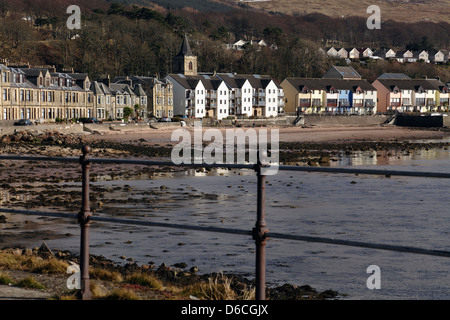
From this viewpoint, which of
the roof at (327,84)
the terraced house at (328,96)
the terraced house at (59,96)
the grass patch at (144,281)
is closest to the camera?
the grass patch at (144,281)

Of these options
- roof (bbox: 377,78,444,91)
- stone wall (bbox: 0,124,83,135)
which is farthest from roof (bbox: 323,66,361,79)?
stone wall (bbox: 0,124,83,135)

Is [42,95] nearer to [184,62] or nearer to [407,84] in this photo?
[184,62]

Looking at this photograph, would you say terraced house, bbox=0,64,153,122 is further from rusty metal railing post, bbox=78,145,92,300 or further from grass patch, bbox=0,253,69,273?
rusty metal railing post, bbox=78,145,92,300

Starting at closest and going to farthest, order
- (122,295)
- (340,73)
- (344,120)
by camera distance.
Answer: (122,295) < (344,120) < (340,73)

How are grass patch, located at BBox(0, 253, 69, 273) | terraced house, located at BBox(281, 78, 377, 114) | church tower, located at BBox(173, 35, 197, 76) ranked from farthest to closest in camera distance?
1. terraced house, located at BBox(281, 78, 377, 114)
2. church tower, located at BBox(173, 35, 197, 76)
3. grass patch, located at BBox(0, 253, 69, 273)

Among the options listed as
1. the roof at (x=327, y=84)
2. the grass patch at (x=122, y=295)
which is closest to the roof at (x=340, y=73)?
the roof at (x=327, y=84)

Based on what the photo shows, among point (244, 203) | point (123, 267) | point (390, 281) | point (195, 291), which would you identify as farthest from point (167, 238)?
point (195, 291)

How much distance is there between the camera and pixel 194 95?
114875 mm

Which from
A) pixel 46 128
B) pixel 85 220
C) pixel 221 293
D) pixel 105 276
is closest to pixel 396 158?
pixel 46 128

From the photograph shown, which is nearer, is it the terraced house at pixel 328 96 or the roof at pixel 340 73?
the terraced house at pixel 328 96

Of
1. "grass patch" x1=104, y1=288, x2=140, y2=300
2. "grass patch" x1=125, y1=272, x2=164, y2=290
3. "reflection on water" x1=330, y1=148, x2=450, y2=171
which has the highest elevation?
"grass patch" x1=104, y1=288, x2=140, y2=300

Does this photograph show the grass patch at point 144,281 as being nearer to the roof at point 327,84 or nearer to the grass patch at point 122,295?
the grass patch at point 122,295

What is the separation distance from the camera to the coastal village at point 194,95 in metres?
79.1

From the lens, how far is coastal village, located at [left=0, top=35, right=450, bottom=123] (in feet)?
259
